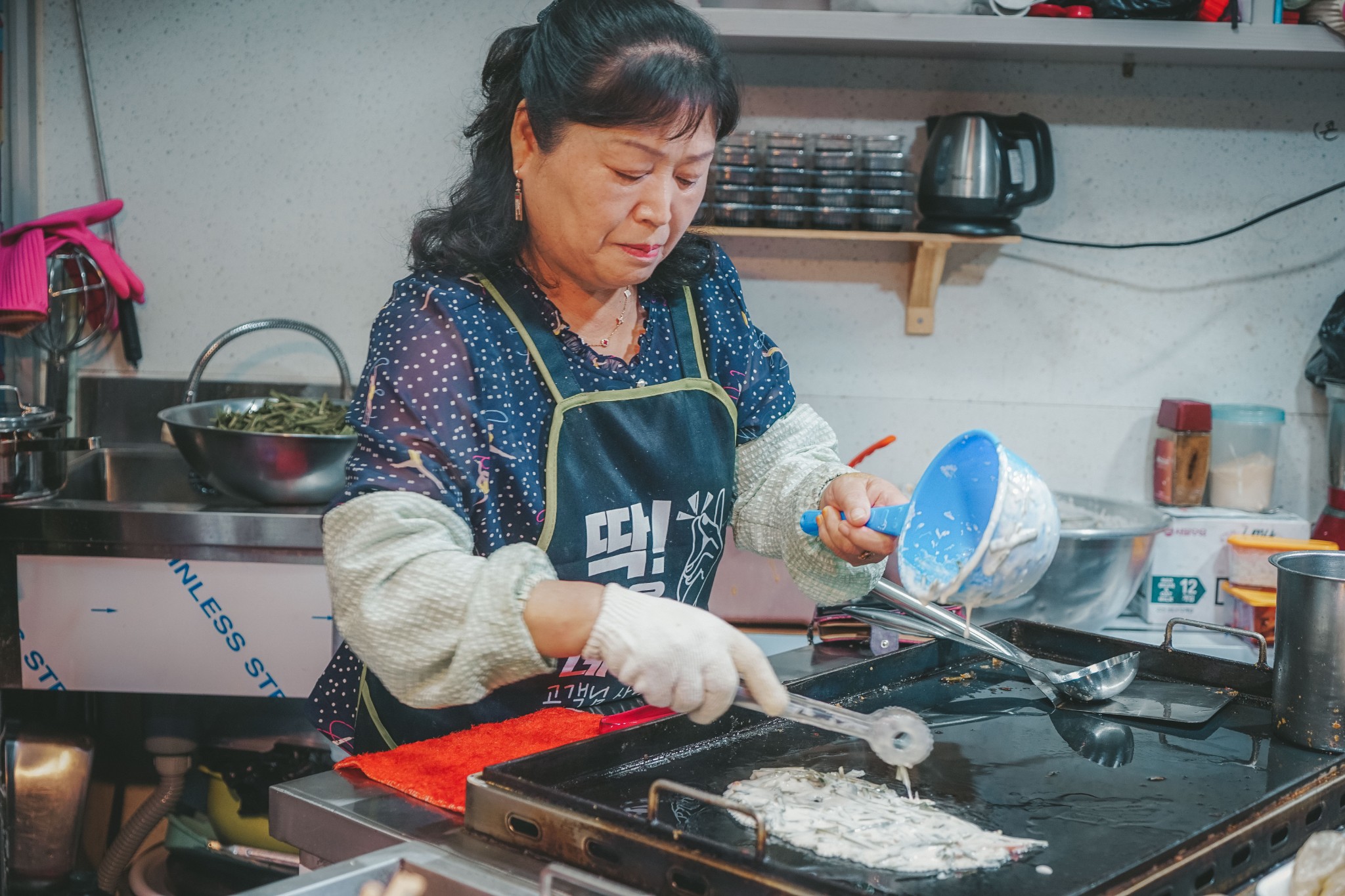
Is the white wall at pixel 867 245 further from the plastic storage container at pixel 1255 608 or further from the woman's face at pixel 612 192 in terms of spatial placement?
the woman's face at pixel 612 192

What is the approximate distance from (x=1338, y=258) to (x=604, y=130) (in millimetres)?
2226

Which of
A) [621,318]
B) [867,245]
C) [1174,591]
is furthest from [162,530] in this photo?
[1174,591]

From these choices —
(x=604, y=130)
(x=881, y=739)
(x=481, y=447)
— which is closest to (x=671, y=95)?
(x=604, y=130)

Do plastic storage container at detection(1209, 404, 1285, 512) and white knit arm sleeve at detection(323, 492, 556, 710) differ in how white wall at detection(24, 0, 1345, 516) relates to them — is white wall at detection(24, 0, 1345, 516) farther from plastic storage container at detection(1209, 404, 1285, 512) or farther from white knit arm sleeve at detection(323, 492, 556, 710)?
white knit arm sleeve at detection(323, 492, 556, 710)

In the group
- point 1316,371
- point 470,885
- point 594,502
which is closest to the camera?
point 470,885

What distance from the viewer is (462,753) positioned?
1188 millimetres

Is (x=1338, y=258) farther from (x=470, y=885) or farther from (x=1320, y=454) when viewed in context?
(x=470, y=885)

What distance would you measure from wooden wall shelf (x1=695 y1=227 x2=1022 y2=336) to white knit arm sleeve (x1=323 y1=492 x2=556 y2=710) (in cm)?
146

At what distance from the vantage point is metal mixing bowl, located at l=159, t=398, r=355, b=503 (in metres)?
2.27

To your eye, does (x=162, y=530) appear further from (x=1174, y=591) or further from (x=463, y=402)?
(x=1174, y=591)

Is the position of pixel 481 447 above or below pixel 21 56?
below

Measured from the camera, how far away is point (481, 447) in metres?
1.24

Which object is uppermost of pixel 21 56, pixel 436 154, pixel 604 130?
pixel 21 56

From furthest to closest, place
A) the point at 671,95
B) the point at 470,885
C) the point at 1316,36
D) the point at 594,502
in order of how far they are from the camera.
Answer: the point at 1316,36
the point at 594,502
the point at 671,95
the point at 470,885
